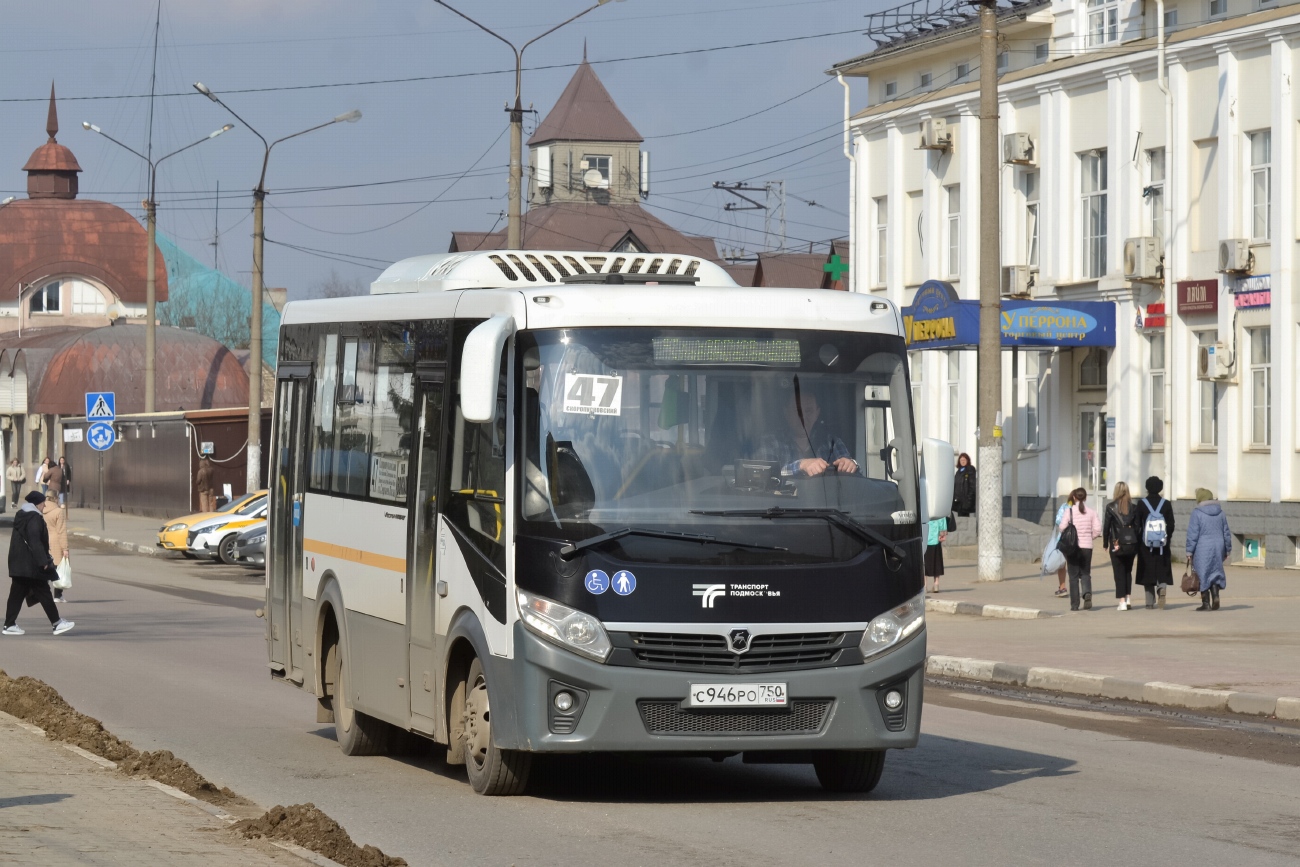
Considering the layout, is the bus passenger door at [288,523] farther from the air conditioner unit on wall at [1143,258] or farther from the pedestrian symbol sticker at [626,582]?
the air conditioner unit on wall at [1143,258]

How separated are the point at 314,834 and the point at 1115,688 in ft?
30.9

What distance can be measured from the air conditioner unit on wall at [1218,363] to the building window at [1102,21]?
22.3 ft

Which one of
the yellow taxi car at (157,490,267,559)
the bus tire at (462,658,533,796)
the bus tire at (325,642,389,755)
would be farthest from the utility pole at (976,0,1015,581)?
the bus tire at (462,658,533,796)

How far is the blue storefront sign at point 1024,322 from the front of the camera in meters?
34.3

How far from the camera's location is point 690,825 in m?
8.81

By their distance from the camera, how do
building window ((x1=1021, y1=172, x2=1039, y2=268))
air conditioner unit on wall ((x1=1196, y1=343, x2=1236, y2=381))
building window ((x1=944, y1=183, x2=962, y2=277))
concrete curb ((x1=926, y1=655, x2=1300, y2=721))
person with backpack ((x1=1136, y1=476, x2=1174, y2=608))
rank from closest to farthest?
concrete curb ((x1=926, y1=655, x2=1300, y2=721)) < person with backpack ((x1=1136, y1=476, x2=1174, y2=608)) < air conditioner unit on wall ((x1=1196, y1=343, x2=1236, y2=381)) < building window ((x1=1021, y1=172, x2=1039, y2=268)) < building window ((x1=944, y1=183, x2=962, y2=277))

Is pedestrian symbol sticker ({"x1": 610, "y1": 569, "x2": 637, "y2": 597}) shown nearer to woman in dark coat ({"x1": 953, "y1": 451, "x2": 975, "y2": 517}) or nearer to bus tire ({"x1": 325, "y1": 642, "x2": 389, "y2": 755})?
bus tire ({"x1": 325, "y1": 642, "x2": 389, "y2": 755})

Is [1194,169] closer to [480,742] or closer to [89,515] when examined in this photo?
[480,742]

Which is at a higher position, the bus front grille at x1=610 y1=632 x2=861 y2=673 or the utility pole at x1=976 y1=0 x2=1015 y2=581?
the utility pole at x1=976 y1=0 x2=1015 y2=581

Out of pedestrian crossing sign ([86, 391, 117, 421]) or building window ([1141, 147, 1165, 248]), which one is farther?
pedestrian crossing sign ([86, 391, 117, 421])

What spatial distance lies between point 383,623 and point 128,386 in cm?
6751

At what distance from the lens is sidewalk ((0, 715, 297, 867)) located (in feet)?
23.6

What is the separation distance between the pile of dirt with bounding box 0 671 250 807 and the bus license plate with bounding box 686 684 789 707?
2.32 m

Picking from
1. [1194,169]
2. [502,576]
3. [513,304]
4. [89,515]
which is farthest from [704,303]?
[89,515]
